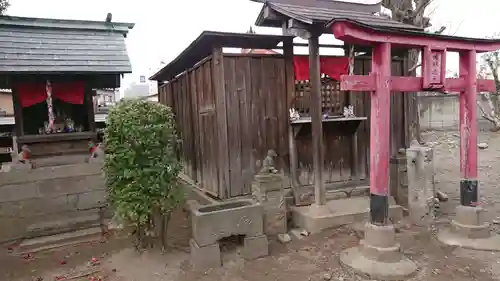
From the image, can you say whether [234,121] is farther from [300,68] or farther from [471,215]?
[471,215]

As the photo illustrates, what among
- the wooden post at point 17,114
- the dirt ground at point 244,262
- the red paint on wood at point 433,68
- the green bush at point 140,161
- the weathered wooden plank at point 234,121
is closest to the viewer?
the dirt ground at point 244,262

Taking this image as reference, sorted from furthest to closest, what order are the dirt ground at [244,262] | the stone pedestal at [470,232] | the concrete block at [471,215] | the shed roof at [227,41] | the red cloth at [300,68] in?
the red cloth at [300,68] → the shed roof at [227,41] → the concrete block at [471,215] → the stone pedestal at [470,232] → the dirt ground at [244,262]

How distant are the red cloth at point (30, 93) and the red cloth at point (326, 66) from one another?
22.2 ft

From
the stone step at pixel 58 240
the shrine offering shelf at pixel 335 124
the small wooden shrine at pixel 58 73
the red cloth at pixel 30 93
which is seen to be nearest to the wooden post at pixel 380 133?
the shrine offering shelf at pixel 335 124

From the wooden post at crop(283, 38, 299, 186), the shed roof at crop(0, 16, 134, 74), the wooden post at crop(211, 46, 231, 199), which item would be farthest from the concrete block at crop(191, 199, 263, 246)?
the shed roof at crop(0, 16, 134, 74)

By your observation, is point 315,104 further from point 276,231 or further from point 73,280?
point 73,280

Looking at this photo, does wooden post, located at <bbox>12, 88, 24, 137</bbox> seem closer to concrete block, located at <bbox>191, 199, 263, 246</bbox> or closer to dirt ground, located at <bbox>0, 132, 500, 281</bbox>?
dirt ground, located at <bbox>0, 132, 500, 281</bbox>

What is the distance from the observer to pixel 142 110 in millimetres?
5984

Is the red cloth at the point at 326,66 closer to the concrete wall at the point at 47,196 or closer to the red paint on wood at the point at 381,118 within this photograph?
the red paint on wood at the point at 381,118

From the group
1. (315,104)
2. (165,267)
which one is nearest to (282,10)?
(315,104)

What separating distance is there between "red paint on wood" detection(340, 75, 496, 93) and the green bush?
330 centimetres

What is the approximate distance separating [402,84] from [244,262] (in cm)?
433

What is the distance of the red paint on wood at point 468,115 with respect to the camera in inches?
263

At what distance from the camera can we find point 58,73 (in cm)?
827
